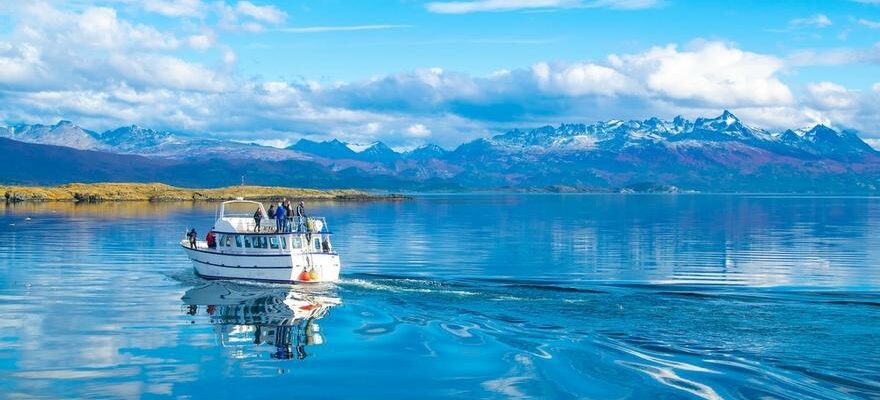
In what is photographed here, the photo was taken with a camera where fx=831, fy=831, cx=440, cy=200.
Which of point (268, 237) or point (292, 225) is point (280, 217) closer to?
point (292, 225)

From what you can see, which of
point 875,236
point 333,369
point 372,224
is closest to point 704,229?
point 875,236

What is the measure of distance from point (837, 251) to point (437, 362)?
67070 millimetres

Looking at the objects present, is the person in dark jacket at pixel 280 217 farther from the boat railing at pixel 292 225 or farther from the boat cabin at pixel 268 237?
the boat cabin at pixel 268 237

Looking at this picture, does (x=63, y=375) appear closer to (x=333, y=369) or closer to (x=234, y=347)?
(x=234, y=347)

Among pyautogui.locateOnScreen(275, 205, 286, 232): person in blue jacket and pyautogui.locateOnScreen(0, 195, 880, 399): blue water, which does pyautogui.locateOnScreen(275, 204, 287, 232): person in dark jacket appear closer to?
pyautogui.locateOnScreen(275, 205, 286, 232): person in blue jacket

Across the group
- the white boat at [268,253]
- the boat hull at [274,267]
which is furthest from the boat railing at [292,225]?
the boat hull at [274,267]

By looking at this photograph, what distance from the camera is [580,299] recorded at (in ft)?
172

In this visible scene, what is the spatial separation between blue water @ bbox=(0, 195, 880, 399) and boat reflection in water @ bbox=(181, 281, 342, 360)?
Result: 0.69 feet

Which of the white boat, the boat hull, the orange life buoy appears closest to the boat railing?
the white boat

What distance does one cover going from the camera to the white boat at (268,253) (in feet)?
197

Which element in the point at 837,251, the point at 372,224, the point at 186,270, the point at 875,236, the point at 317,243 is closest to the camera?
the point at 317,243

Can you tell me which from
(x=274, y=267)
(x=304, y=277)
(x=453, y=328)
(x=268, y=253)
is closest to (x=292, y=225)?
(x=268, y=253)

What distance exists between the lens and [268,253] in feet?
203

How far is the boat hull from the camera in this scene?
60.0 meters
